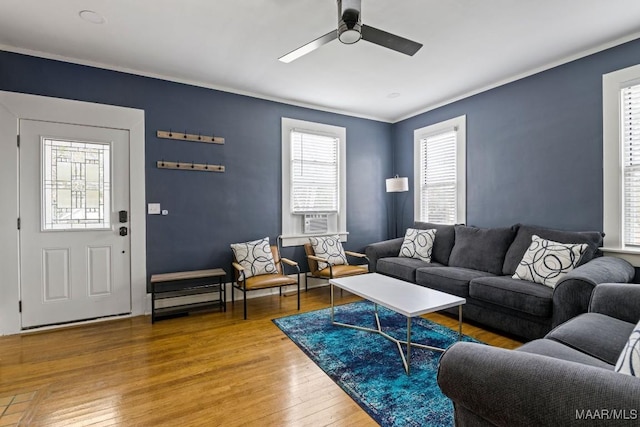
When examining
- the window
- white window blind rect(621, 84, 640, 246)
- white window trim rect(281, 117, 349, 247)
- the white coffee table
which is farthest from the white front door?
white window blind rect(621, 84, 640, 246)

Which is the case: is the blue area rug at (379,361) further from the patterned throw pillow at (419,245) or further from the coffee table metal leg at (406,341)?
the patterned throw pillow at (419,245)

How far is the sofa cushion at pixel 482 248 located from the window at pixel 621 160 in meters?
0.88

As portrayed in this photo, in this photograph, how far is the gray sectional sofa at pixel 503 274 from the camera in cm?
239

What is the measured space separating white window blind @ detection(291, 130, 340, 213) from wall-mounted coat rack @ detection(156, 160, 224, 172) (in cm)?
111

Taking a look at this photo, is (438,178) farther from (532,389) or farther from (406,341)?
(532,389)

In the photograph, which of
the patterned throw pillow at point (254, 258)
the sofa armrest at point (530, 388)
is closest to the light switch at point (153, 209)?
the patterned throw pillow at point (254, 258)

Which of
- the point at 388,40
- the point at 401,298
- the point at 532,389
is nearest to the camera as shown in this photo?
the point at 532,389

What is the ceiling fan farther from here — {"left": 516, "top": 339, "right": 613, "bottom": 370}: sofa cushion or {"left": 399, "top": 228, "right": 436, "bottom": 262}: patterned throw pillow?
{"left": 399, "top": 228, "right": 436, "bottom": 262}: patterned throw pillow

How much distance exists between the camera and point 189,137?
12.6ft

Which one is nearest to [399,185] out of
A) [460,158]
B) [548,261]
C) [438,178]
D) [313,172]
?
[438,178]

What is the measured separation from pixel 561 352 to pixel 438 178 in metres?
3.53

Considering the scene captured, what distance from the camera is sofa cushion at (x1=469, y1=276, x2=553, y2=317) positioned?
2.55m

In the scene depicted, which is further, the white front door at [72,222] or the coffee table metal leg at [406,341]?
the white front door at [72,222]

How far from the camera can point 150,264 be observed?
12.0 ft
